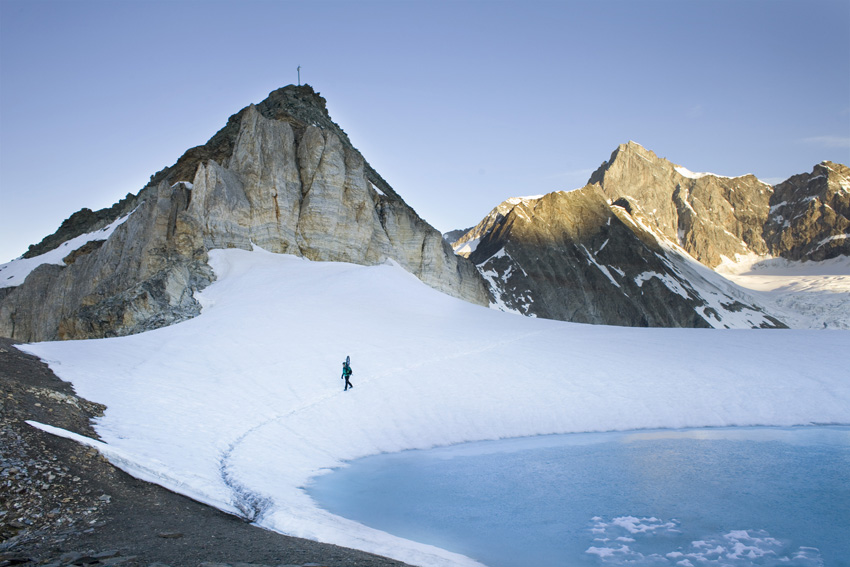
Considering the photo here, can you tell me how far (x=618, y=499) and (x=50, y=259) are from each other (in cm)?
4871

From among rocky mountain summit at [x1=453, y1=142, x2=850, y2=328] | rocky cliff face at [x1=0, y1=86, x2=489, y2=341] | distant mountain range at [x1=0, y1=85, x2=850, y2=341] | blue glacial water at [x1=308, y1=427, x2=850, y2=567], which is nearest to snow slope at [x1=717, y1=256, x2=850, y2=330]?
rocky mountain summit at [x1=453, y1=142, x2=850, y2=328]

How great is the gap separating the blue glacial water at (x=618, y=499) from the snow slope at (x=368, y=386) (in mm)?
1100

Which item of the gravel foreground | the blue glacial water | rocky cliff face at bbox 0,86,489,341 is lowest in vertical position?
the blue glacial water

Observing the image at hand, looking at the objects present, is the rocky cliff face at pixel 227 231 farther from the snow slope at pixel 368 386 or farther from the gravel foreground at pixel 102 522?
the gravel foreground at pixel 102 522

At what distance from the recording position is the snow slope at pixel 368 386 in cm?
1131

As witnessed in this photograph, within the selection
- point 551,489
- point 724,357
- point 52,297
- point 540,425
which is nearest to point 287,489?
point 551,489

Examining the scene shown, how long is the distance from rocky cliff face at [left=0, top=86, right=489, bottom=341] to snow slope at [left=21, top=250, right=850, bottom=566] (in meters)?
3.65

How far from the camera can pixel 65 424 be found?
11.1m

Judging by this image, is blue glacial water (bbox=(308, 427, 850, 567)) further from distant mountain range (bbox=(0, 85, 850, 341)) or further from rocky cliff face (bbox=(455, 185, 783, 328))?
rocky cliff face (bbox=(455, 185, 783, 328))

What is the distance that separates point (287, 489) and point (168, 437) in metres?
3.30

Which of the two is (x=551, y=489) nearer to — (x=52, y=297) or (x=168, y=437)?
(x=168, y=437)

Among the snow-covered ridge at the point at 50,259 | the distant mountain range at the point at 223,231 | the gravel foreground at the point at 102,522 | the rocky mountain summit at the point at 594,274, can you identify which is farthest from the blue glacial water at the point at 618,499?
the rocky mountain summit at the point at 594,274

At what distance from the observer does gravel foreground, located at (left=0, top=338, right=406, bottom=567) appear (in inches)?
248

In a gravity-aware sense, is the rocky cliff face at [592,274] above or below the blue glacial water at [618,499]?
above
